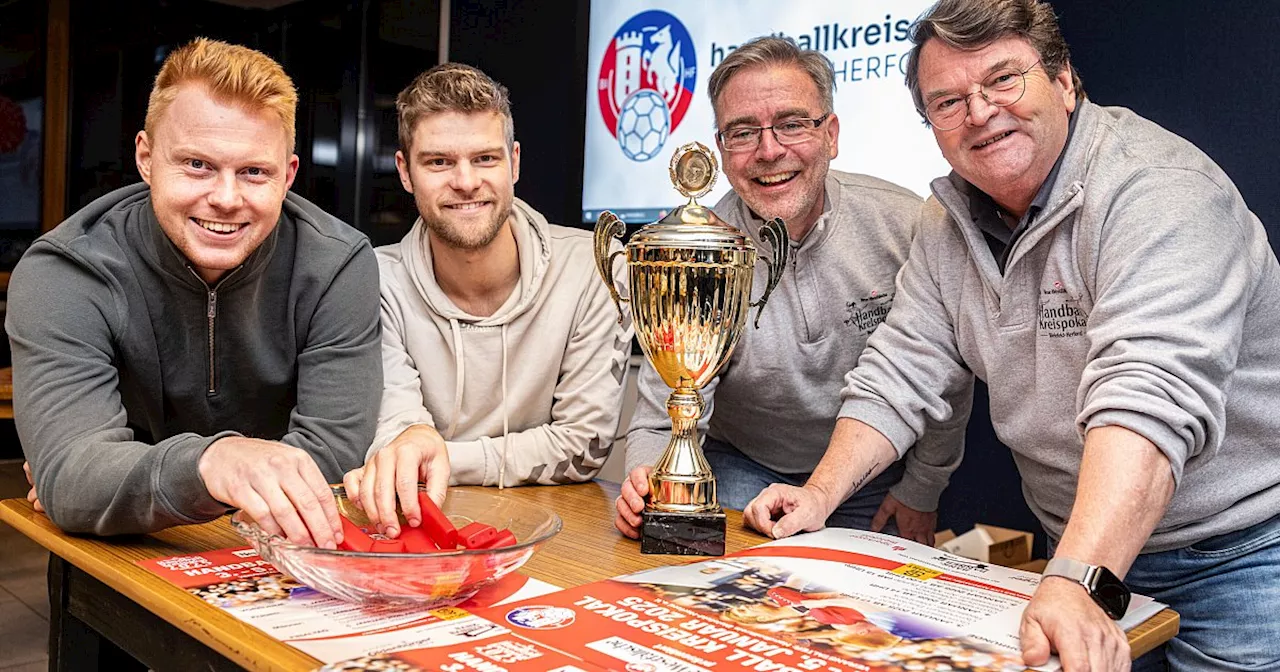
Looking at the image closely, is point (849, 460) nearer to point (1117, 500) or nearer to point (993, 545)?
point (1117, 500)

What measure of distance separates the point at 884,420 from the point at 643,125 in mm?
2460

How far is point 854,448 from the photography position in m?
1.64

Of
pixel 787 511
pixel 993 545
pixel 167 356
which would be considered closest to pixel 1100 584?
pixel 787 511

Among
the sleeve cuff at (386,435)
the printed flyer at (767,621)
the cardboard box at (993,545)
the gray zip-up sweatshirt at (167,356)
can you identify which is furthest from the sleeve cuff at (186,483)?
the cardboard box at (993,545)

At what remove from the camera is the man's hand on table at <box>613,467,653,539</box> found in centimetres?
142

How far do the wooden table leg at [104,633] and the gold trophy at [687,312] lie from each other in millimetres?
552

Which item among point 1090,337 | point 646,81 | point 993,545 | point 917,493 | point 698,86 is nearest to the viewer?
point 1090,337

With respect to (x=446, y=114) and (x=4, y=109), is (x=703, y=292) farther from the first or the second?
(x=4, y=109)

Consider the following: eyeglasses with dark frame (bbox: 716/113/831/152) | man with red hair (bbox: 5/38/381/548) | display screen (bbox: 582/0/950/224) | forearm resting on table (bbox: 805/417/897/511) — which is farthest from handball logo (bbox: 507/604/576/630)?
display screen (bbox: 582/0/950/224)

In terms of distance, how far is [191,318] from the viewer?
162 cm

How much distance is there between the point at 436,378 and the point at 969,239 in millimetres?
1002

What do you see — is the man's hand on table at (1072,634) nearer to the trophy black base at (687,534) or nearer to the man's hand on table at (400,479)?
the trophy black base at (687,534)

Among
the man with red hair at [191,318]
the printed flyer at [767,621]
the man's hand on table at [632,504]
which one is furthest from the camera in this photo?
the man's hand on table at [632,504]

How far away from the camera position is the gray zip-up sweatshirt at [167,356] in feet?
4.20
